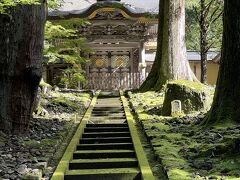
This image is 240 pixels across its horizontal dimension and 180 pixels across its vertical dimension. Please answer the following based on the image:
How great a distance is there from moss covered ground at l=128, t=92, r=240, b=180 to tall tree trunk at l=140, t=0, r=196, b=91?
5438 millimetres

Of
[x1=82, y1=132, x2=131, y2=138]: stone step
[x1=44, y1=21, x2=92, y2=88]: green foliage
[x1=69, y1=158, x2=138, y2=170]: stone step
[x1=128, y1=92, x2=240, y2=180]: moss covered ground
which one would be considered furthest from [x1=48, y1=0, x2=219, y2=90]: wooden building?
[x1=69, y1=158, x2=138, y2=170]: stone step

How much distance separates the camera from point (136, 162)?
6504 millimetres

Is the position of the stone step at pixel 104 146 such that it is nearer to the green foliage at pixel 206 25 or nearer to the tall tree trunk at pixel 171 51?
the tall tree trunk at pixel 171 51

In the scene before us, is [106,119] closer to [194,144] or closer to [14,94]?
[14,94]

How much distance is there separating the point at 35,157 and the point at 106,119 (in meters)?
4.77

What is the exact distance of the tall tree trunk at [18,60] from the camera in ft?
26.2

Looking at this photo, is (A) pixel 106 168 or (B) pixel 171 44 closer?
(A) pixel 106 168

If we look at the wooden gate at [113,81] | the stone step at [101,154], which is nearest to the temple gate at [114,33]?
the wooden gate at [113,81]

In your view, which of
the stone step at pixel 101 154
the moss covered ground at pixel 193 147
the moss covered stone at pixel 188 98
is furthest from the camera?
the moss covered stone at pixel 188 98

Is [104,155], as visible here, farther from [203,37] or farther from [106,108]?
[203,37]

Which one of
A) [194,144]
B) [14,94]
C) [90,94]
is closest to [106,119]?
[14,94]

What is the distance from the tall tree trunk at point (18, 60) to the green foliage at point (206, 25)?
2024cm

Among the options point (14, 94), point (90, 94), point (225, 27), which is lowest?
point (90, 94)

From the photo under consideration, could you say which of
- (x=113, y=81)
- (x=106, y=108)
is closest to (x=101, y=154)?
(x=106, y=108)
